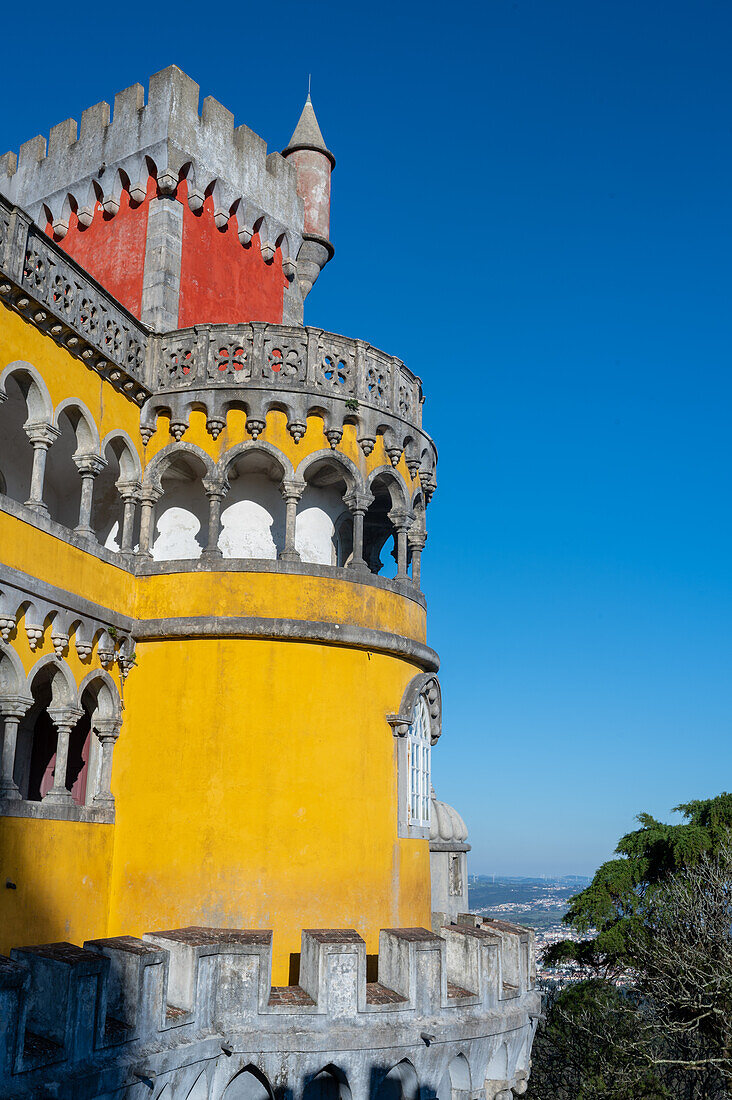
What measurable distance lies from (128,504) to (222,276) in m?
5.01

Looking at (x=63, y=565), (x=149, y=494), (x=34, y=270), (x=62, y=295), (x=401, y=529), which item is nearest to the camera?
(x=34, y=270)

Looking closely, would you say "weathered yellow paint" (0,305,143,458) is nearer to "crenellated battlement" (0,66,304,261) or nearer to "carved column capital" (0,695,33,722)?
"carved column capital" (0,695,33,722)

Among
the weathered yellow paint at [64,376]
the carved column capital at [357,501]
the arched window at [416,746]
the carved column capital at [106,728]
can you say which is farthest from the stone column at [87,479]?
the arched window at [416,746]

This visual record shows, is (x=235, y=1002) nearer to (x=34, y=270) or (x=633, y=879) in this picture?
(x=34, y=270)

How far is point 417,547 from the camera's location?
16375mm

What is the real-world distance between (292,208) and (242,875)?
41.4ft

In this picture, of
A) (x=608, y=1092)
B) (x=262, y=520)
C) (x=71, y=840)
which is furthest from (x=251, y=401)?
(x=608, y=1092)

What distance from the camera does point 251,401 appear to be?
48.0 feet

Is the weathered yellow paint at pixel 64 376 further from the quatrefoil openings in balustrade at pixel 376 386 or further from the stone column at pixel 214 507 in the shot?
the quatrefoil openings in balustrade at pixel 376 386

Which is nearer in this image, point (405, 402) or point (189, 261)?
point (405, 402)

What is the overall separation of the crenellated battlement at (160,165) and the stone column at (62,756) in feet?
28.4

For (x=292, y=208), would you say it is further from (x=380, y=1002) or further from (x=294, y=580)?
(x=380, y=1002)

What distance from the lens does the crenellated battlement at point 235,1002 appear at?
7840mm

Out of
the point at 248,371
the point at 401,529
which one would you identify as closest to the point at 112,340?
the point at 248,371
